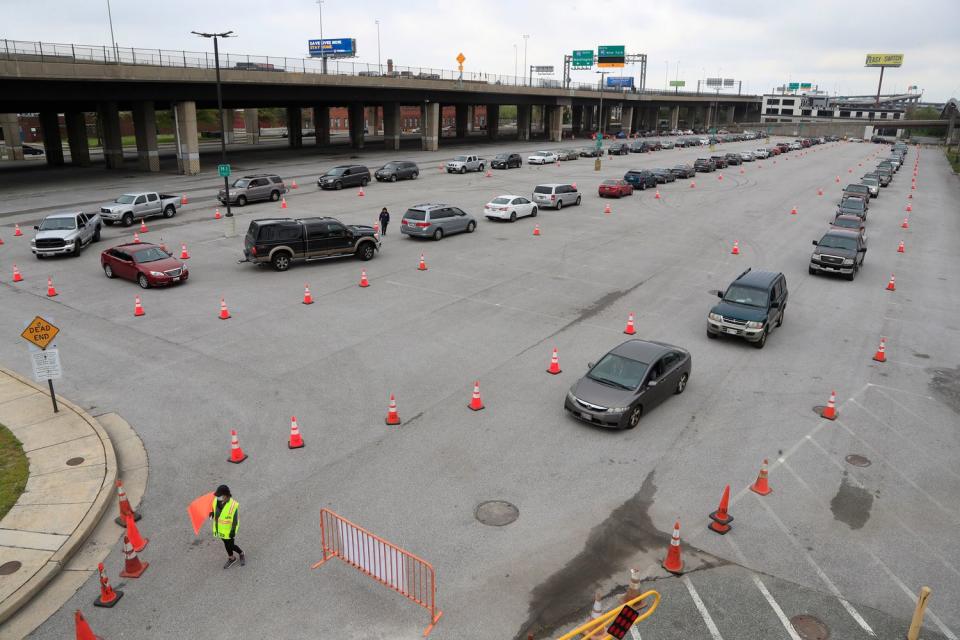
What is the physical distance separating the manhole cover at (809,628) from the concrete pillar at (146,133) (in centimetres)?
5778

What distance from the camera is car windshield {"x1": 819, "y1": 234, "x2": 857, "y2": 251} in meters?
26.4

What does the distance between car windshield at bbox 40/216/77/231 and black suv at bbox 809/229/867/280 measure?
3054 cm

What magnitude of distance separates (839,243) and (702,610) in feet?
74.2

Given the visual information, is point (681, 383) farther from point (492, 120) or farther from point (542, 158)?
point (492, 120)

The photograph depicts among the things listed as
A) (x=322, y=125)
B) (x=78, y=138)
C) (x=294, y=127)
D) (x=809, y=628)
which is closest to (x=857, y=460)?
(x=809, y=628)

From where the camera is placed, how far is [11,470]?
1118 centimetres

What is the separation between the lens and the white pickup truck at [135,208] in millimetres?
33188

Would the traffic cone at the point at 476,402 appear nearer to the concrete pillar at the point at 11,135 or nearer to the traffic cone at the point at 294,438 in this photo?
the traffic cone at the point at 294,438

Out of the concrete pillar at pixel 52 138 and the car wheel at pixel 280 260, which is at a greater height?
the concrete pillar at pixel 52 138

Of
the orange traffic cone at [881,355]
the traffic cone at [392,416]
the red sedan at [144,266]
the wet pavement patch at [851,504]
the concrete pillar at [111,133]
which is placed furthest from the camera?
the concrete pillar at [111,133]

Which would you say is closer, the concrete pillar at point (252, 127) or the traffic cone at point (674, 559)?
the traffic cone at point (674, 559)

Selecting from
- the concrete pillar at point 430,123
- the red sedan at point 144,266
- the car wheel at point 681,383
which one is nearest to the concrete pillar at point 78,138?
the concrete pillar at point 430,123

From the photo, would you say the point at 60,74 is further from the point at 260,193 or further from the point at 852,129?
the point at 852,129

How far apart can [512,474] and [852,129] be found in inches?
7476
